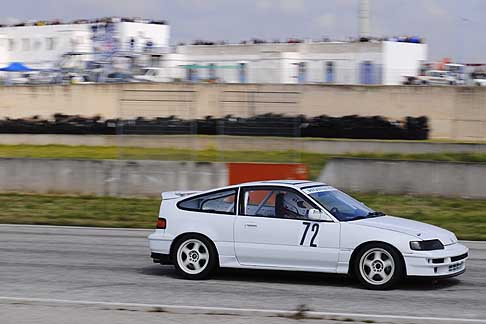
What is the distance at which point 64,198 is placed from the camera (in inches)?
945

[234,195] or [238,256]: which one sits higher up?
[234,195]

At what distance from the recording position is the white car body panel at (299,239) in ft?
35.0

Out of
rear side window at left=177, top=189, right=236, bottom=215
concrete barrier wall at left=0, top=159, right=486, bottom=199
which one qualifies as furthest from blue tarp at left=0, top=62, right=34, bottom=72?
rear side window at left=177, top=189, right=236, bottom=215

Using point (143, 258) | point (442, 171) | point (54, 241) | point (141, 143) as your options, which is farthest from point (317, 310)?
point (141, 143)

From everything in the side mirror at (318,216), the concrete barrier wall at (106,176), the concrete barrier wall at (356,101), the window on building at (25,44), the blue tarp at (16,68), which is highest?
the window on building at (25,44)

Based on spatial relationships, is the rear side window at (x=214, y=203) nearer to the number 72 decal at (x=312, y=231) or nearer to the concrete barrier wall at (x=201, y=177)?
the number 72 decal at (x=312, y=231)

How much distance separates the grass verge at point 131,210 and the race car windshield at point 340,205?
7108mm

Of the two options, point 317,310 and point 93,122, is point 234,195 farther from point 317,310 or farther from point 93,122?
point 93,122

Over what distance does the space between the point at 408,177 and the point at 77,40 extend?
39.2 meters

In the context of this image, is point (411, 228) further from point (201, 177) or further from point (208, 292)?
point (201, 177)

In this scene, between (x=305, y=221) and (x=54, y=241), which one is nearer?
(x=305, y=221)

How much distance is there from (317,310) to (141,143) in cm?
1685

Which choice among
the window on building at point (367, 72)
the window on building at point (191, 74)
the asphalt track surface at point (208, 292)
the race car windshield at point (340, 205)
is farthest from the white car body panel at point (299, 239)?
the window on building at point (191, 74)

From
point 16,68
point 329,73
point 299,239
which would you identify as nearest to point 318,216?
point 299,239
